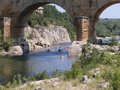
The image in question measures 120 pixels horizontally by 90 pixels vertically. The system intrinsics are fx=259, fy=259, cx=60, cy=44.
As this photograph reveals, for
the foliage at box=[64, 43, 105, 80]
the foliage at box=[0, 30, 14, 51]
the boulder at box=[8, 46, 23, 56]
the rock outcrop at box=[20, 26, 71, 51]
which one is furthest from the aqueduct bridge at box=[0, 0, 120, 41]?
the foliage at box=[64, 43, 105, 80]

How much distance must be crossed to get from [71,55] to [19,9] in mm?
6390

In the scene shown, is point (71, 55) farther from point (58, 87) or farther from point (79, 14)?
point (58, 87)

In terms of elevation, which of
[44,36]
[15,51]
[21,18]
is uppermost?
[21,18]

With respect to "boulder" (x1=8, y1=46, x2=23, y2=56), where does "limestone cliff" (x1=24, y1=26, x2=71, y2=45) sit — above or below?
above

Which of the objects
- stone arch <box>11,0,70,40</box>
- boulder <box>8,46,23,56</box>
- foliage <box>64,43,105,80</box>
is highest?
stone arch <box>11,0,70,40</box>

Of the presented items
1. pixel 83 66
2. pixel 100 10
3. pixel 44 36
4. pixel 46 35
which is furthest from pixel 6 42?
pixel 46 35

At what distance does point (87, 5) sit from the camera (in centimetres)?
1736

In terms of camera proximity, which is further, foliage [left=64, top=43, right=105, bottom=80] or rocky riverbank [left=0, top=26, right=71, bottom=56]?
rocky riverbank [left=0, top=26, right=71, bottom=56]

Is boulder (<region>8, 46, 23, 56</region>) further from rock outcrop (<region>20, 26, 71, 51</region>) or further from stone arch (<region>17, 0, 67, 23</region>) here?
rock outcrop (<region>20, 26, 71, 51</region>)

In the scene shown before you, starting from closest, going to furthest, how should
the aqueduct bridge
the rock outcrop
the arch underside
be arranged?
the arch underside, the aqueduct bridge, the rock outcrop

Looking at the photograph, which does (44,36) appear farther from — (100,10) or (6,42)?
(100,10)

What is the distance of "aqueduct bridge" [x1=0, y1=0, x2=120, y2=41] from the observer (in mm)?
17203

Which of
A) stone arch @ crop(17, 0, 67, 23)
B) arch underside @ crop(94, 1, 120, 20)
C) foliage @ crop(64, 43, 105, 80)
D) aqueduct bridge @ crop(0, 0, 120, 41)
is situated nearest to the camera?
foliage @ crop(64, 43, 105, 80)

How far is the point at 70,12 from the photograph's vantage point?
18.2 m
